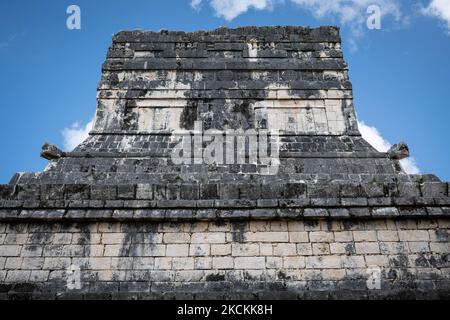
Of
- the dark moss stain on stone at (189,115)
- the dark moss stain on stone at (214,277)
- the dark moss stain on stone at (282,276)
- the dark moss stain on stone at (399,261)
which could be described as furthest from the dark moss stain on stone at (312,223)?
the dark moss stain on stone at (189,115)

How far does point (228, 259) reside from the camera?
5918 millimetres

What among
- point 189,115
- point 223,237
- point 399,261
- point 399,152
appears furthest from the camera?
point 189,115

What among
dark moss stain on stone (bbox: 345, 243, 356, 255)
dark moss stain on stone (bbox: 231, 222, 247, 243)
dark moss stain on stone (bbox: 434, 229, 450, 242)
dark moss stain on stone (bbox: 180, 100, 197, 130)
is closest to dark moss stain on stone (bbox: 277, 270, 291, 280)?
dark moss stain on stone (bbox: 231, 222, 247, 243)

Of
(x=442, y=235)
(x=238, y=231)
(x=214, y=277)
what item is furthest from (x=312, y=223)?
(x=442, y=235)

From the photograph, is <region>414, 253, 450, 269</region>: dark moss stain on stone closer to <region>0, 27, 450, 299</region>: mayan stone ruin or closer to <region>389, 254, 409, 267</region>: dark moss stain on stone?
<region>0, 27, 450, 299</region>: mayan stone ruin

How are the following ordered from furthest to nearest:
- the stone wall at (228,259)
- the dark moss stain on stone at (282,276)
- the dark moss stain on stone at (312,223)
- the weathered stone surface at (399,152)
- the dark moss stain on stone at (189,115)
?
the dark moss stain on stone at (189,115) → the weathered stone surface at (399,152) → the dark moss stain on stone at (312,223) → the dark moss stain on stone at (282,276) → the stone wall at (228,259)

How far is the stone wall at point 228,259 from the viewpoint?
5672 millimetres

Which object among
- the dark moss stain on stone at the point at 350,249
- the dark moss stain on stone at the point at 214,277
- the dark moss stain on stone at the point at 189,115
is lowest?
the dark moss stain on stone at the point at 214,277

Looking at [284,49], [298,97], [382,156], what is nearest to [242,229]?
[382,156]

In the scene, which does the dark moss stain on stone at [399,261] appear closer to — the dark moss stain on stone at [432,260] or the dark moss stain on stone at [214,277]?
the dark moss stain on stone at [432,260]

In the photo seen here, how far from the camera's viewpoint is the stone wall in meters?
5.67

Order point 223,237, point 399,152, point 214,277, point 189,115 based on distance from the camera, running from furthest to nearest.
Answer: point 189,115 < point 399,152 < point 223,237 < point 214,277

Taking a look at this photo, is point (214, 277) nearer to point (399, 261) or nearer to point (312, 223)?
point (312, 223)
